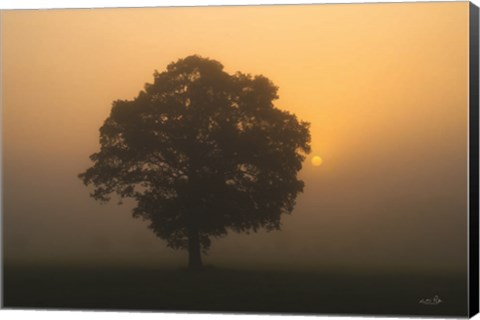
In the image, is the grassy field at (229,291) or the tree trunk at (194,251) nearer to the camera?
the grassy field at (229,291)

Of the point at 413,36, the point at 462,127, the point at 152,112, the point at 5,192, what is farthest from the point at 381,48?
the point at 5,192

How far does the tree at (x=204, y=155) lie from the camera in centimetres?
1482

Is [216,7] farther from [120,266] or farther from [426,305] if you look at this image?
[426,305]

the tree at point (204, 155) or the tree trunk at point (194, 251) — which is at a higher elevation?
the tree at point (204, 155)

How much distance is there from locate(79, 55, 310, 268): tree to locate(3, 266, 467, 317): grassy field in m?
0.43

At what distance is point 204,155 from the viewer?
49.0 ft

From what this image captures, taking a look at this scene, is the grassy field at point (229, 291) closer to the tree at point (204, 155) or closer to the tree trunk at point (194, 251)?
the tree trunk at point (194, 251)

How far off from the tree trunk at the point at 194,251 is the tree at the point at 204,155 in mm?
12
